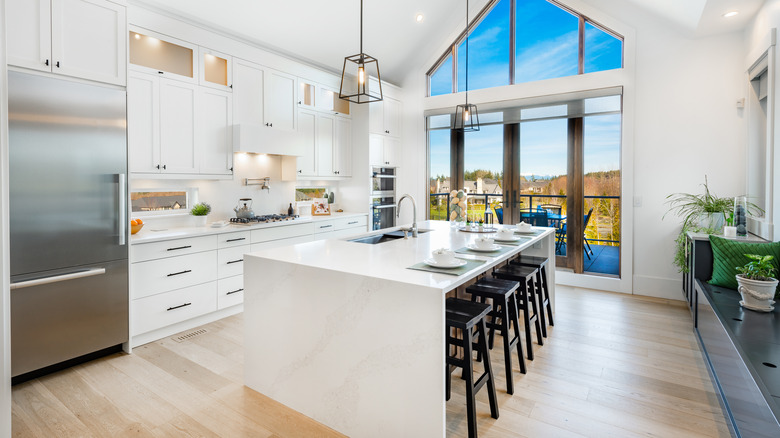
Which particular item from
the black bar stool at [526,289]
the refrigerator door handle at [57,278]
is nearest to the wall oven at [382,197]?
the black bar stool at [526,289]

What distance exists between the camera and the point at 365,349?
1.96 metres

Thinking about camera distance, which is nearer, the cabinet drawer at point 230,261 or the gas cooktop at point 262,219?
the cabinet drawer at point 230,261

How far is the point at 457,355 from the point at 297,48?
409 centimetres

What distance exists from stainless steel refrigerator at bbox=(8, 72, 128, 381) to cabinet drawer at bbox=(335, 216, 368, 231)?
2.61m

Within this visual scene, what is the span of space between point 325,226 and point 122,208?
2.38 meters

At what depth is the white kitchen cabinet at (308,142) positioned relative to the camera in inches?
193

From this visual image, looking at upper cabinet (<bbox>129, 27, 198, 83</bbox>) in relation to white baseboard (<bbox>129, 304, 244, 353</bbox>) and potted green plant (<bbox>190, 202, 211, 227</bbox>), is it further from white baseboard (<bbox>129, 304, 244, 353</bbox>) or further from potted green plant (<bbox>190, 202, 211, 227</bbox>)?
white baseboard (<bbox>129, 304, 244, 353</bbox>)

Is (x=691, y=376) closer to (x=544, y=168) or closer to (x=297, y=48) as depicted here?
(x=544, y=168)

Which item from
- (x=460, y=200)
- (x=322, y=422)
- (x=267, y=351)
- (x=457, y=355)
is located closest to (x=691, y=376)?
(x=457, y=355)

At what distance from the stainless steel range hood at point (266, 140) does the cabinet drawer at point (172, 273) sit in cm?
119

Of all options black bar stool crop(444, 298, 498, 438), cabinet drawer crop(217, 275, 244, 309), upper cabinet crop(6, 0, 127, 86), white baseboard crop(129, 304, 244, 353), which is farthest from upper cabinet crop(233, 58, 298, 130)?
black bar stool crop(444, 298, 498, 438)

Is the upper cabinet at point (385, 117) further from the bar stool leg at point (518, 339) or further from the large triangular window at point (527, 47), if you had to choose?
the bar stool leg at point (518, 339)

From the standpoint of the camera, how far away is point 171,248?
3.34 meters

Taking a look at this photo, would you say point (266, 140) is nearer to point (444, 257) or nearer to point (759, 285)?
point (444, 257)
